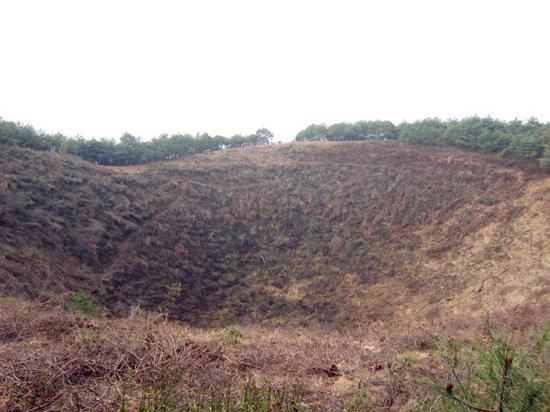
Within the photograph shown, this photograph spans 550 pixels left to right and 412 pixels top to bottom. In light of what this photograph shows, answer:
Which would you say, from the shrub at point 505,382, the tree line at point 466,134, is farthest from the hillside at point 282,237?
the shrub at point 505,382

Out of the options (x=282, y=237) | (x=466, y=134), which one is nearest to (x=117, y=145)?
(x=282, y=237)

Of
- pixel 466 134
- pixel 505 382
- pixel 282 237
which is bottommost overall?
pixel 282 237

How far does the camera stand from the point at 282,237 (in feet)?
67.1

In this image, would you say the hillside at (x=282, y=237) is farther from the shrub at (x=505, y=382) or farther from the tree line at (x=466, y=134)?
the shrub at (x=505, y=382)

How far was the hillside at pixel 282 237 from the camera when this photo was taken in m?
14.1

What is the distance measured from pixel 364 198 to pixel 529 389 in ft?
67.8

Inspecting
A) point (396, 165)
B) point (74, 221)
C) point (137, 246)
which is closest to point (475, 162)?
point (396, 165)

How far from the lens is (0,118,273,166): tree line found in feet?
71.7

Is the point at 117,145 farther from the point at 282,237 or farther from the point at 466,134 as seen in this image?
the point at 466,134

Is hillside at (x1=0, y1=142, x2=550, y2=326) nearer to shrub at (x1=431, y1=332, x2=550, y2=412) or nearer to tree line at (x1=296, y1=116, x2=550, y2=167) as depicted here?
tree line at (x1=296, y1=116, x2=550, y2=167)

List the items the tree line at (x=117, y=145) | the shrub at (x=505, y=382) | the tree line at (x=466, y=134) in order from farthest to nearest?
1. the tree line at (x=117, y=145)
2. the tree line at (x=466, y=134)
3. the shrub at (x=505, y=382)

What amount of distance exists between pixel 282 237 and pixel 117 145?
13230 millimetres

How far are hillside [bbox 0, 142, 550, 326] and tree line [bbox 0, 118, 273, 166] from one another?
5.92ft

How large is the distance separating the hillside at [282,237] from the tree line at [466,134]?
109cm
